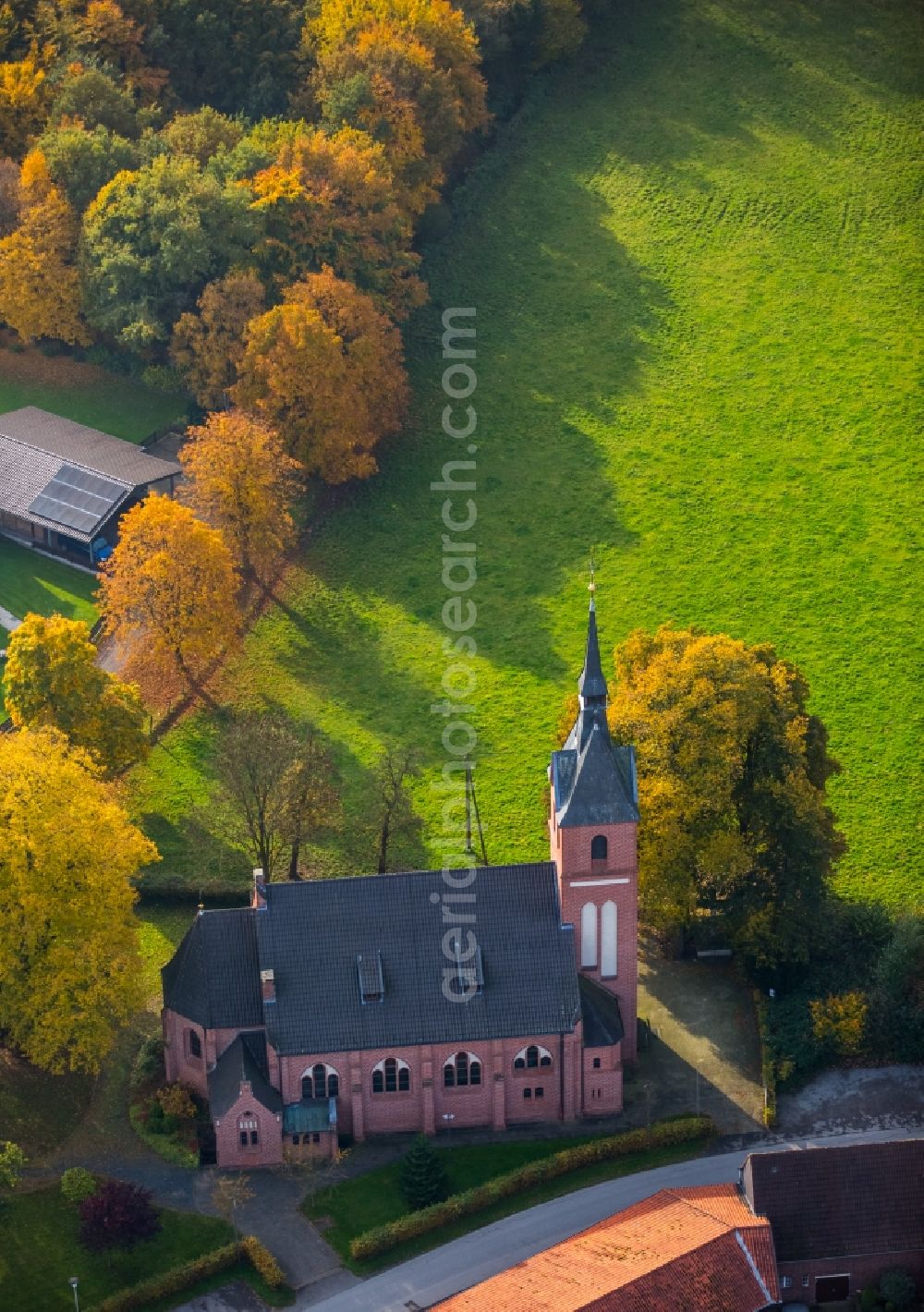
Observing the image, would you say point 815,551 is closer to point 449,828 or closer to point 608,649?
point 608,649

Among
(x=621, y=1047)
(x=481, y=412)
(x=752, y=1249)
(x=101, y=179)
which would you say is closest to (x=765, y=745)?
(x=621, y=1047)

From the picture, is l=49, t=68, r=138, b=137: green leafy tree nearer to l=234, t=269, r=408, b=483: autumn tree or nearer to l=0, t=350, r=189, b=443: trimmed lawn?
l=0, t=350, r=189, b=443: trimmed lawn

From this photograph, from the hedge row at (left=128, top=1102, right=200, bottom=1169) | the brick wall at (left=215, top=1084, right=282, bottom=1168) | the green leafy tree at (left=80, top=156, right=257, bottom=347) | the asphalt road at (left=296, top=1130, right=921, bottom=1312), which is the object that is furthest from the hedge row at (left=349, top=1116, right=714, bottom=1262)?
the green leafy tree at (left=80, top=156, right=257, bottom=347)

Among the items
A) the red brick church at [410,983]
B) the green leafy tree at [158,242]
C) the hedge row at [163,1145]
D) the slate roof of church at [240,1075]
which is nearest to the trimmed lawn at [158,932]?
the hedge row at [163,1145]

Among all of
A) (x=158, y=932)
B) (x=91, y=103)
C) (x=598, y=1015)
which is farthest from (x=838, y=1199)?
(x=91, y=103)

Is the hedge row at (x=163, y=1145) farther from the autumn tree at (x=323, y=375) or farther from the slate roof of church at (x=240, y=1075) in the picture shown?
the autumn tree at (x=323, y=375)

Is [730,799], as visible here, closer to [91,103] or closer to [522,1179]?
[522,1179]
